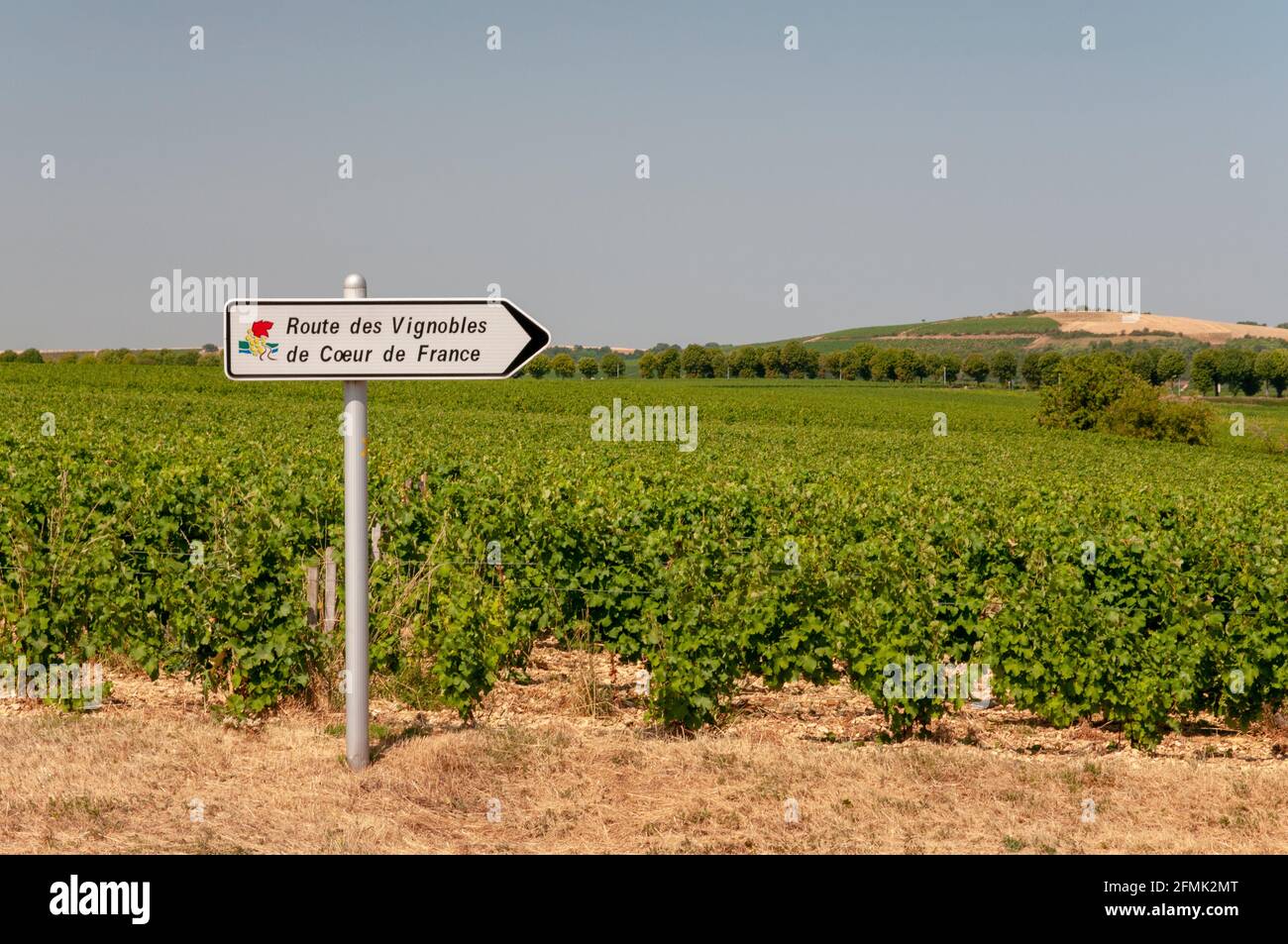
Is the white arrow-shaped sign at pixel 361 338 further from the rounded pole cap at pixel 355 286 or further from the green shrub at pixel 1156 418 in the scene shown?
the green shrub at pixel 1156 418

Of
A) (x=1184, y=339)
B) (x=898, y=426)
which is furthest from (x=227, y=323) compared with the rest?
(x=1184, y=339)

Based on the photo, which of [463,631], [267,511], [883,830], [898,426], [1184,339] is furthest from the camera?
[1184,339]

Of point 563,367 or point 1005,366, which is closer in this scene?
point 563,367

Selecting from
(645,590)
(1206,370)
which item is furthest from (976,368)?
(645,590)

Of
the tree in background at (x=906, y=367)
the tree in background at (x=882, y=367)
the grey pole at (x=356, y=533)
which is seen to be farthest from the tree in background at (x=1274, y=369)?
the grey pole at (x=356, y=533)

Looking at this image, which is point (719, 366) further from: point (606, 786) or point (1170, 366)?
point (606, 786)

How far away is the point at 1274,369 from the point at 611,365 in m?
81.7

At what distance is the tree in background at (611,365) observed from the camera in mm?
156875

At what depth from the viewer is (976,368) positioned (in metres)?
154

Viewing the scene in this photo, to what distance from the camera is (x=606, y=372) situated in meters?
159

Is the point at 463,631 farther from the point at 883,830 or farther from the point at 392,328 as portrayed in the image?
the point at 883,830

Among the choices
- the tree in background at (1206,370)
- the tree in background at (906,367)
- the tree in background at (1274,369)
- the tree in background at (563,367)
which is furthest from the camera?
the tree in background at (906,367)

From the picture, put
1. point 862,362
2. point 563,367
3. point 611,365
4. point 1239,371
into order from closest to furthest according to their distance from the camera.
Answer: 1. point 563,367
2. point 1239,371
3. point 611,365
4. point 862,362

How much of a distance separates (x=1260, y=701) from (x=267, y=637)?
692cm
